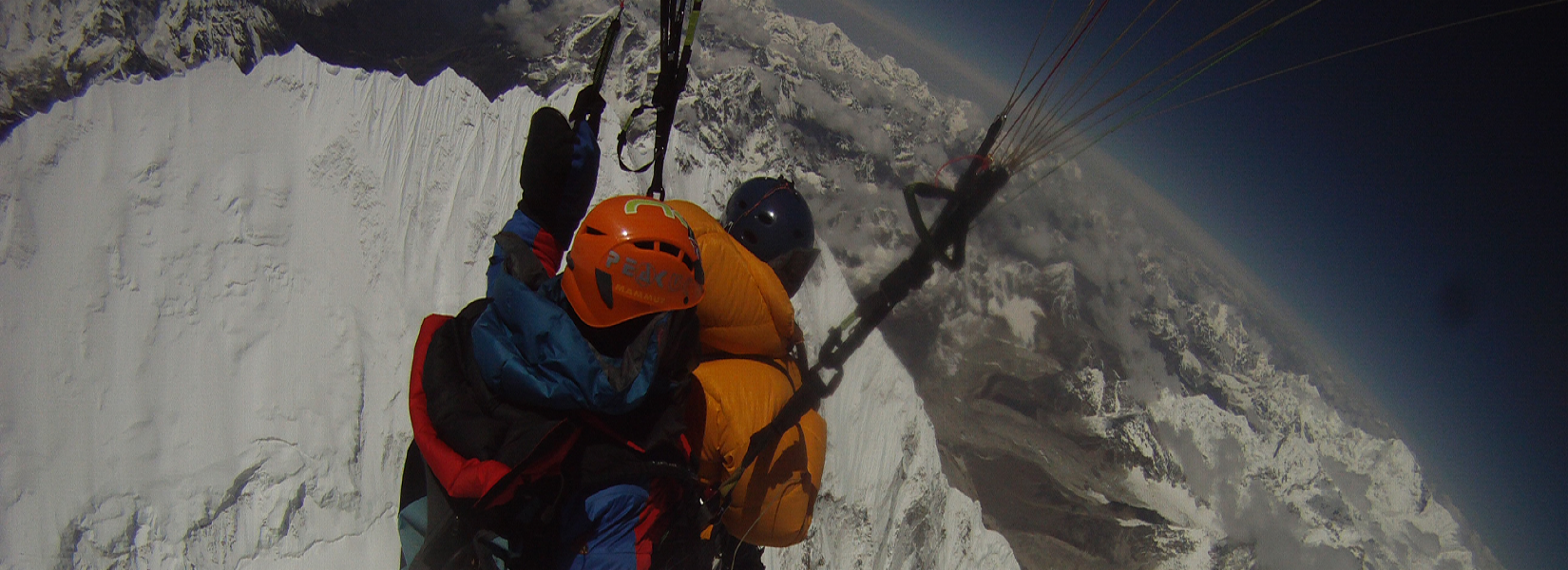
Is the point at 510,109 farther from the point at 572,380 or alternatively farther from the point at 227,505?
the point at 572,380

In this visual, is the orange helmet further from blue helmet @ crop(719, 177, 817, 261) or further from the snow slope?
the snow slope

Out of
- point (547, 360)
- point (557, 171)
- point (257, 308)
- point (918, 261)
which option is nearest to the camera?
point (547, 360)

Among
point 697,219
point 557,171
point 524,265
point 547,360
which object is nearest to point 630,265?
point 547,360

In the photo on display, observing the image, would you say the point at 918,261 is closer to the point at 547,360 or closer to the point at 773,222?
the point at 547,360

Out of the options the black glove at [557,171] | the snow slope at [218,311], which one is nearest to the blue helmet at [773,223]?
the black glove at [557,171]

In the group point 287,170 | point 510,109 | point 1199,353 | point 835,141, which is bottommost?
point 287,170

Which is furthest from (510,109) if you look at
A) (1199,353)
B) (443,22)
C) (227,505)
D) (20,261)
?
(1199,353)

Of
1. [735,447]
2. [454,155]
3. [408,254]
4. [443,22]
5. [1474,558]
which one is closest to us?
[735,447]
